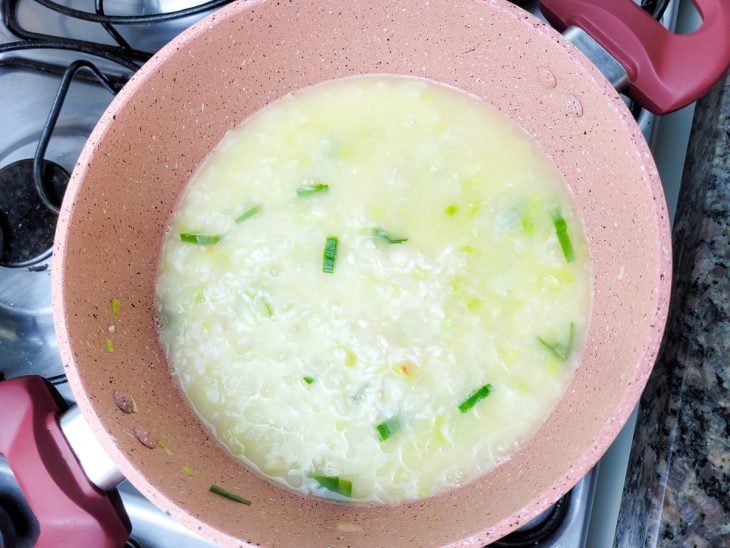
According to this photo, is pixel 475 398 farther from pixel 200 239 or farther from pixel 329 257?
pixel 200 239

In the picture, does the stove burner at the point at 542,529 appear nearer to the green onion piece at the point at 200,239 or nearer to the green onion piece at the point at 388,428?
the green onion piece at the point at 388,428

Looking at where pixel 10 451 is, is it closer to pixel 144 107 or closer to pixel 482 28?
pixel 144 107

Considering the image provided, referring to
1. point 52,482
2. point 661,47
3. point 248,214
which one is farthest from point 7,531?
point 661,47

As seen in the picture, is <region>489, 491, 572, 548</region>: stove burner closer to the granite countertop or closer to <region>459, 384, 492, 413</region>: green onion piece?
the granite countertop

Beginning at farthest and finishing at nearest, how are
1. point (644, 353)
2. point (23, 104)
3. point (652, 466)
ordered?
point (23, 104) → point (652, 466) → point (644, 353)

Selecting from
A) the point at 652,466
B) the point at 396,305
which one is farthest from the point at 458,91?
the point at 652,466

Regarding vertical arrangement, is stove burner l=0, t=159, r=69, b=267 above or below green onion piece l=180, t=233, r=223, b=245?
above

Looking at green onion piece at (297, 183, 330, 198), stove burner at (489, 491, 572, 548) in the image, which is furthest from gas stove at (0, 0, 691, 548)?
green onion piece at (297, 183, 330, 198)
